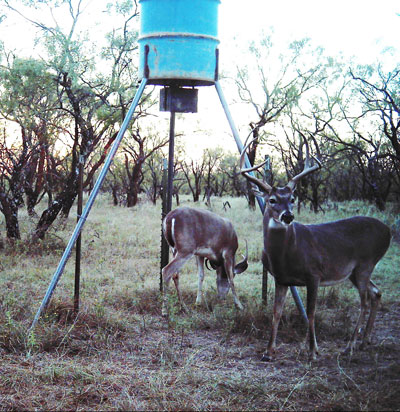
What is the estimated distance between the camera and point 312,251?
5.93 m

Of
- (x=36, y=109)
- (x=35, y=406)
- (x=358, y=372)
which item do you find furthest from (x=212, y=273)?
(x=36, y=109)

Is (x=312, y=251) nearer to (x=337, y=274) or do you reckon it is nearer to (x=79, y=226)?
(x=337, y=274)

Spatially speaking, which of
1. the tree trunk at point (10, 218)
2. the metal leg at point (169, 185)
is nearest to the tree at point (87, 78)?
the tree trunk at point (10, 218)

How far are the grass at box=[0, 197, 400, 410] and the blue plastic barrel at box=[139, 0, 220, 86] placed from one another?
2.96 metres

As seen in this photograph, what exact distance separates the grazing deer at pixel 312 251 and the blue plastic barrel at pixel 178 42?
5.64 feet

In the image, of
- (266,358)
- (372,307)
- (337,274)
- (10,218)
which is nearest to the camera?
(266,358)

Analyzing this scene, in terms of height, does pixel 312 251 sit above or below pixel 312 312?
above

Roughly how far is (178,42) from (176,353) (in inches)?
154

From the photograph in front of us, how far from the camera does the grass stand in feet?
15.1

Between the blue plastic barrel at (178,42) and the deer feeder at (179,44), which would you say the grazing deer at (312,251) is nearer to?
the deer feeder at (179,44)

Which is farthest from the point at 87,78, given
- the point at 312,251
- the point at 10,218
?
the point at 312,251

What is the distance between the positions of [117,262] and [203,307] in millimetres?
3496

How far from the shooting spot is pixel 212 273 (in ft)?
35.2

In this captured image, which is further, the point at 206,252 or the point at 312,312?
the point at 206,252
